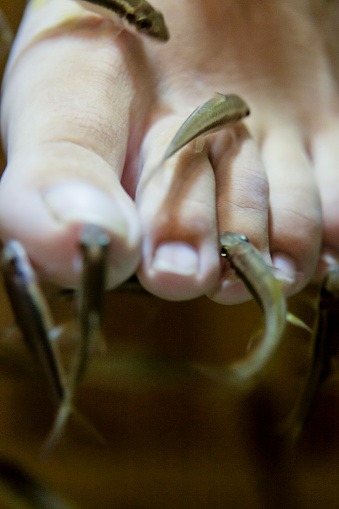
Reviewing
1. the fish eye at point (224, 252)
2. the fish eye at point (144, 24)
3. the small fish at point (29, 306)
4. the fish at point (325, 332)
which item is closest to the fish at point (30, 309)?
the small fish at point (29, 306)

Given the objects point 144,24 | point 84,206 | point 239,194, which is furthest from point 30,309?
point 144,24

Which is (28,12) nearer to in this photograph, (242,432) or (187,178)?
(187,178)

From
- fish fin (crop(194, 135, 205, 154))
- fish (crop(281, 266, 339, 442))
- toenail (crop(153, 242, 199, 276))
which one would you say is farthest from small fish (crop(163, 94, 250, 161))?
fish (crop(281, 266, 339, 442))

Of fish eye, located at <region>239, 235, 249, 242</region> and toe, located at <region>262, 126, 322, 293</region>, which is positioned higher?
fish eye, located at <region>239, 235, 249, 242</region>

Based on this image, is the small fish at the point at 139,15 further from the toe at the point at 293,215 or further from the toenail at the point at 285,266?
the toenail at the point at 285,266

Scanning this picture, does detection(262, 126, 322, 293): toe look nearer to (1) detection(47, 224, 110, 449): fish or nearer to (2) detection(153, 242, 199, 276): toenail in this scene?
(2) detection(153, 242, 199, 276): toenail
